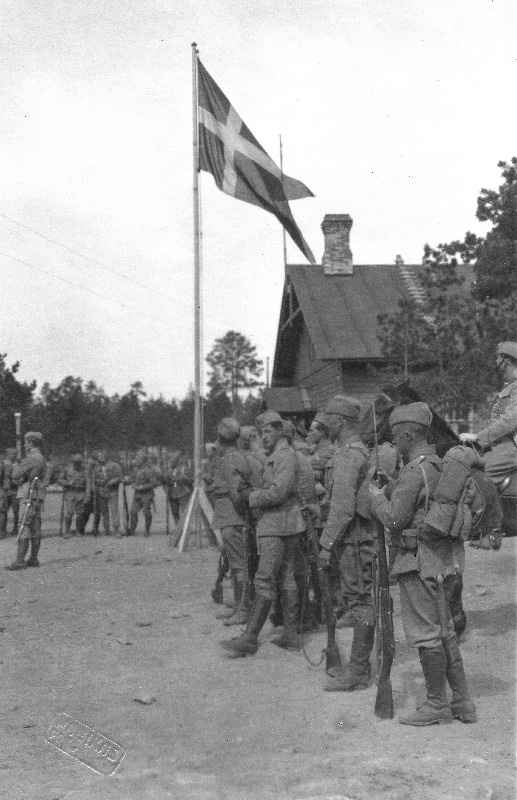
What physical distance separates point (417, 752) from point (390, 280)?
2664 cm

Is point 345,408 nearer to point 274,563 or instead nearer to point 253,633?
point 274,563

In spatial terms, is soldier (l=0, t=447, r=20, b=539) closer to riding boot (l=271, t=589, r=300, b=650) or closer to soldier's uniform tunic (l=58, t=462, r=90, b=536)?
soldier's uniform tunic (l=58, t=462, r=90, b=536)

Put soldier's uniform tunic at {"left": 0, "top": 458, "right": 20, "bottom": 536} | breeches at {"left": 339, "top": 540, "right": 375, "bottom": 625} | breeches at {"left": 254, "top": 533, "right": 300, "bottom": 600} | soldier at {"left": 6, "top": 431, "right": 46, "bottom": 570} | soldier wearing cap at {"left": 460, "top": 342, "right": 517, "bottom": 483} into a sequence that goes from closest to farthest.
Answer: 1. breeches at {"left": 339, "top": 540, "right": 375, "bottom": 625}
2. soldier wearing cap at {"left": 460, "top": 342, "right": 517, "bottom": 483}
3. breeches at {"left": 254, "top": 533, "right": 300, "bottom": 600}
4. soldier at {"left": 6, "top": 431, "right": 46, "bottom": 570}
5. soldier's uniform tunic at {"left": 0, "top": 458, "right": 20, "bottom": 536}

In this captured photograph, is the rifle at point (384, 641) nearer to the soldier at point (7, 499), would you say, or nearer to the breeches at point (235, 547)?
the breeches at point (235, 547)

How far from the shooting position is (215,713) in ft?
20.9

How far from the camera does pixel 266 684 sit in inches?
282

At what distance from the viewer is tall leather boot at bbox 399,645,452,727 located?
5703mm

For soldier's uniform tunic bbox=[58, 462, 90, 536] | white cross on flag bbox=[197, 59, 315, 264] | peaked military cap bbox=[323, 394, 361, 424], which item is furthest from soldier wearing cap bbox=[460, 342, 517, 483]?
soldier's uniform tunic bbox=[58, 462, 90, 536]

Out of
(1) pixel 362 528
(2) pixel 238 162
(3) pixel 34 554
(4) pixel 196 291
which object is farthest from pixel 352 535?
(2) pixel 238 162

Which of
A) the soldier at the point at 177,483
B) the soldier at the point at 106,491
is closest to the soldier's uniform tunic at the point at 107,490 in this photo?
the soldier at the point at 106,491

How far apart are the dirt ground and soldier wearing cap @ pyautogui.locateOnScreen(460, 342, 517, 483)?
153 cm

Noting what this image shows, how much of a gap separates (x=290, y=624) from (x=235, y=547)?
5.31ft

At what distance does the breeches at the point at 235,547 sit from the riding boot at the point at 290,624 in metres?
1.39

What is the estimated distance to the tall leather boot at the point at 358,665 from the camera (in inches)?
265
